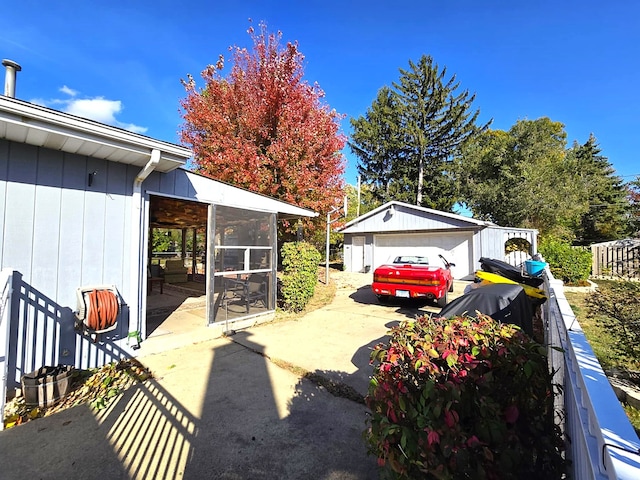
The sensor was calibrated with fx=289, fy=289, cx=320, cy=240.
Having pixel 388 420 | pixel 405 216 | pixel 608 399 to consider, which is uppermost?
pixel 405 216

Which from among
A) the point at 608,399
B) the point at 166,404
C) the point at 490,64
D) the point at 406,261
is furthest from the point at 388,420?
the point at 490,64

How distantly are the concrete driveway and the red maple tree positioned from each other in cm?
668

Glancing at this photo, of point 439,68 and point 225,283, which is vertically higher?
point 439,68

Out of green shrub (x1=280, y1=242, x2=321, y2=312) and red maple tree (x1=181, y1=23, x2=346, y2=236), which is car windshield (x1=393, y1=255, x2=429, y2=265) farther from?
red maple tree (x1=181, y1=23, x2=346, y2=236)

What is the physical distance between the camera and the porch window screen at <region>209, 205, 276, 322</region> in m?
5.42

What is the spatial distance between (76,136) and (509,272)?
25.1 feet

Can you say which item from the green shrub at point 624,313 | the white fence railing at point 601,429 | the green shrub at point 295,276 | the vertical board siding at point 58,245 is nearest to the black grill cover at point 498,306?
the green shrub at point 624,313

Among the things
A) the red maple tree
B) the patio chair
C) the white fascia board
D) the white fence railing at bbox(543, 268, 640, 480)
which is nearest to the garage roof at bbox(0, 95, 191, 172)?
the white fascia board

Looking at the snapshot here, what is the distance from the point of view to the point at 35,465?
225 centimetres

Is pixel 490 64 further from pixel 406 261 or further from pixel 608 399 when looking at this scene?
pixel 608 399

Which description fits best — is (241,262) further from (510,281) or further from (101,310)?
(510,281)

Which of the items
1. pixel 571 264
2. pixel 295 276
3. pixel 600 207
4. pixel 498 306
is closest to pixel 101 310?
pixel 295 276

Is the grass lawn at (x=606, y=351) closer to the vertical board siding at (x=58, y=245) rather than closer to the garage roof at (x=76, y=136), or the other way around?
the garage roof at (x=76, y=136)

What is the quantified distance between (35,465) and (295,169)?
348 inches
